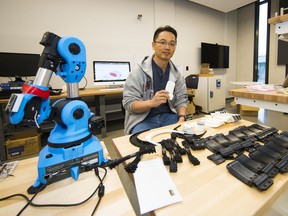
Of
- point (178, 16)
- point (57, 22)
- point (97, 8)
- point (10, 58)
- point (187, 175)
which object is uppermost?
point (178, 16)

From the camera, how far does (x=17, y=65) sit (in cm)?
222

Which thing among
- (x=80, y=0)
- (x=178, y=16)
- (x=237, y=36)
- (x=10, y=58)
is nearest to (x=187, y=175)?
(x=10, y=58)

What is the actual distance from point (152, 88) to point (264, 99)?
34.2 inches

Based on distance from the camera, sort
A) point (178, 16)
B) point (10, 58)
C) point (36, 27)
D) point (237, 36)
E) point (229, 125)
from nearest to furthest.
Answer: point (229, 125)
point (10, 58)
point (36, 27)
point (178, 16)
point (237, 36)

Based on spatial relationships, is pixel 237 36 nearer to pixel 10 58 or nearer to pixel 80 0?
pixel 80 0

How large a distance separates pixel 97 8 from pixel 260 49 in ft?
15.3

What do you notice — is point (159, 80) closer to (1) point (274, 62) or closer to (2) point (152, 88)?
(2) point (152, 88)

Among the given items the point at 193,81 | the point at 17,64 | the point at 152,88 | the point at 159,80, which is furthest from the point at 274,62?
the point at 17,64

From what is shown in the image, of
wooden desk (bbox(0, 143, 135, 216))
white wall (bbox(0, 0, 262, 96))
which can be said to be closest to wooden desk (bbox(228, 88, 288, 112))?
wooden desk (bbox(0, 143, 135, 216))

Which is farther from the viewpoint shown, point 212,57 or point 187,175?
point 212,57

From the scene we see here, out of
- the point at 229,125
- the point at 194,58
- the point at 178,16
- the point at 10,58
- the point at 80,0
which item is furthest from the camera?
the point at 194,58

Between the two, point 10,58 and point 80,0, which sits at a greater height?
point 80,0

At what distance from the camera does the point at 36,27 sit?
2.60 meters

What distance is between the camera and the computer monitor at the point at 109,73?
2836mm
